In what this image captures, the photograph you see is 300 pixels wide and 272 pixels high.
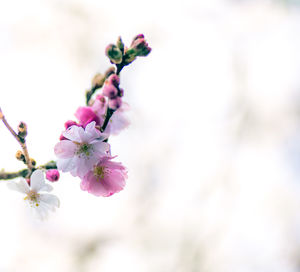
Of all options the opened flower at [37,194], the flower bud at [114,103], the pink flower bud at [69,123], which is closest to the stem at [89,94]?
the pink flower bud at [69,123]

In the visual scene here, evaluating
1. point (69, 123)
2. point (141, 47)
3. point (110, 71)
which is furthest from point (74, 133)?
point (141, 47)

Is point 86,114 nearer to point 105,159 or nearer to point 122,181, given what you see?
point 105,159

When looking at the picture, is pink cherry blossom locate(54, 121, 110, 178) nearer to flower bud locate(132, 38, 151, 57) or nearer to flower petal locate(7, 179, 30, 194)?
flower petal locate(7, 179, 30, 194)

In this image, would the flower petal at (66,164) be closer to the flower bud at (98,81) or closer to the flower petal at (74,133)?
the flower petal at (74,133)

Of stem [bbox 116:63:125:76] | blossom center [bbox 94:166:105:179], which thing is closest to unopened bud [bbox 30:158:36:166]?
blossom center [bbox 94:166:105:179]

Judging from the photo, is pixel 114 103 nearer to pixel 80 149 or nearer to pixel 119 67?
pixel 119 67

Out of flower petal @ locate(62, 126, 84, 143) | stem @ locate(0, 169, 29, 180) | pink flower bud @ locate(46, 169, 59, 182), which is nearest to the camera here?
stem @ locate(0, 169, 29, 180)
